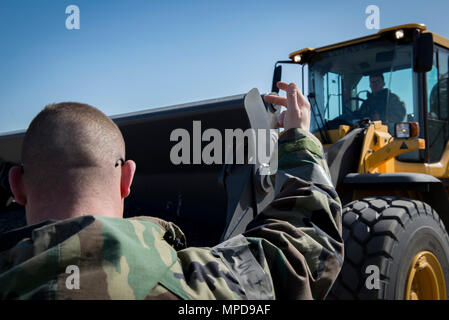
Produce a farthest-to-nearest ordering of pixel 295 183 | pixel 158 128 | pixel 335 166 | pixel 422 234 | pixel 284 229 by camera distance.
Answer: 1. pixel 158 128
2. pixel 335 166
3. pixel 422 234
4. pixel 295 183
5. pixel 284 229

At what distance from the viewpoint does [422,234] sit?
8.60 feet

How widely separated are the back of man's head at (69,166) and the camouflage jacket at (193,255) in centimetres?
10

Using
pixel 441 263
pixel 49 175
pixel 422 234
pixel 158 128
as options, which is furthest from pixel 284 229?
pixel 158 128

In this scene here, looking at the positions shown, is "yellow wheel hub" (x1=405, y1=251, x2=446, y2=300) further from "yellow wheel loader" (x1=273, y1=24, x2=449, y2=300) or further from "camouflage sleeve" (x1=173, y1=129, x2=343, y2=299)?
"camouflage sleeve" (x1=173, y1=129, x2=343, y2=299)

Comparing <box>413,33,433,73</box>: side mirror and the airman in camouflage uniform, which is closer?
the airman in camouflage uniform

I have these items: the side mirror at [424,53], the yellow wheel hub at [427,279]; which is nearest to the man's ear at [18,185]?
the yellow wheel hub at [427,279]

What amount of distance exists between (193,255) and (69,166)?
0.37 meters

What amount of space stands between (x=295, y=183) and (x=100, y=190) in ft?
1.82

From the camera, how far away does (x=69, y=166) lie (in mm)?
1035

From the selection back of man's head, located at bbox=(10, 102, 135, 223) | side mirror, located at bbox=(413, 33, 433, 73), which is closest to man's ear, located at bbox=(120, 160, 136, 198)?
back of man's head, located at bbox=(10, 102, 135, 223)

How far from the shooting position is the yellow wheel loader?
2.41 meters

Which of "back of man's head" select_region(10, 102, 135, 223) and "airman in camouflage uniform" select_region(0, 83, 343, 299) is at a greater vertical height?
"back of man's head" select_region(10, 102, 135, 223)

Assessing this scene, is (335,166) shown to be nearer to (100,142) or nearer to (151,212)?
(151,212)

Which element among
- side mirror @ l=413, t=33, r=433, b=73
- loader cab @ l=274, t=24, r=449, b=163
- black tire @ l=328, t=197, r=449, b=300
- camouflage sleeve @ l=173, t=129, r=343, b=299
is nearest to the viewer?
camouflage sleeve @ l=173, t=129, r=343, b=299
